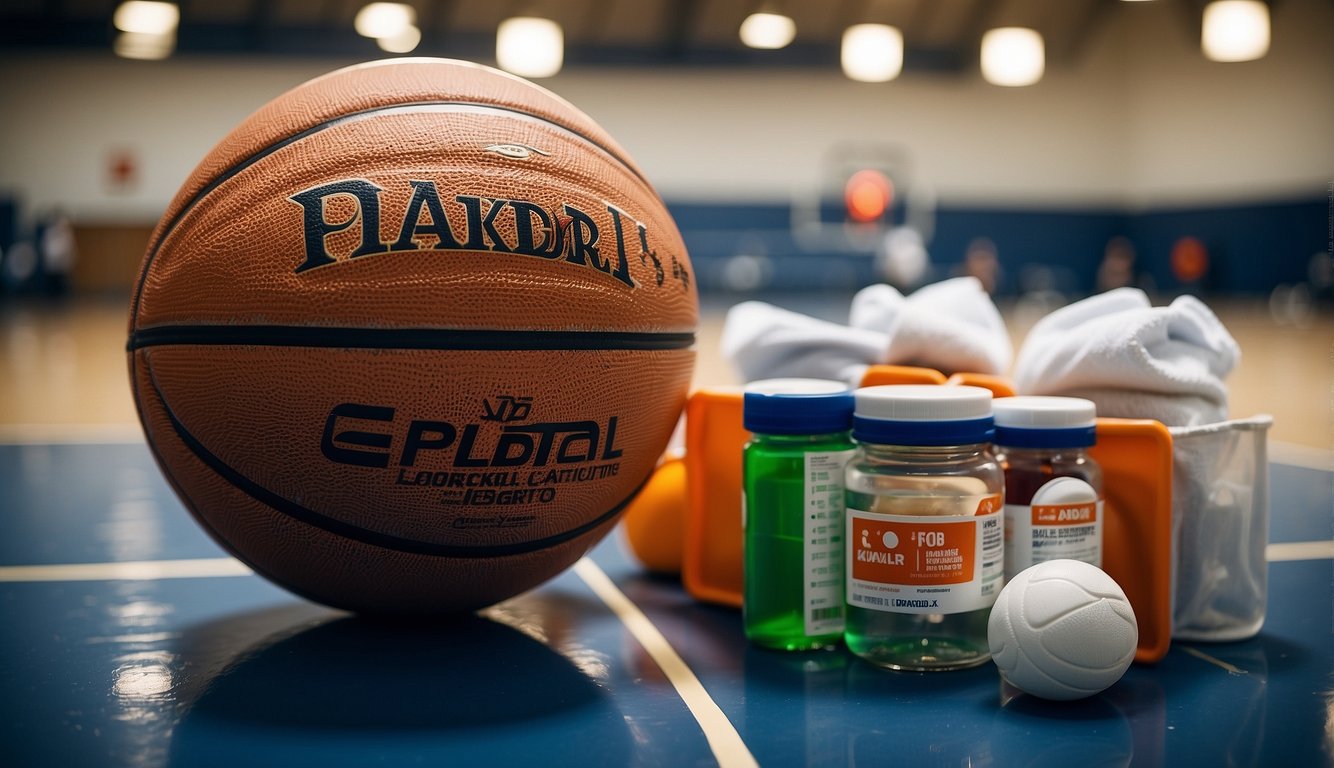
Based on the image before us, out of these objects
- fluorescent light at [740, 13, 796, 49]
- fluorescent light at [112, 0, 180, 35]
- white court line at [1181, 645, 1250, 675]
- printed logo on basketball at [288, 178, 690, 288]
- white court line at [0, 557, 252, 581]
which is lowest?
white court line at [1181, 645, 1250, 675]

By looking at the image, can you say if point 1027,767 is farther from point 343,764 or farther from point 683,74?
point 683,74

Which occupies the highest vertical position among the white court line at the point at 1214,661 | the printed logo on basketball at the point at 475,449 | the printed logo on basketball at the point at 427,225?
the printed logo on basketball at the point at 427,225

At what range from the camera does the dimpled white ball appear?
1.29 metres

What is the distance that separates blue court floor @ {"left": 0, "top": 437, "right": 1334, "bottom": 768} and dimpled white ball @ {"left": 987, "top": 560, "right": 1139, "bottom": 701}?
0.12 feet

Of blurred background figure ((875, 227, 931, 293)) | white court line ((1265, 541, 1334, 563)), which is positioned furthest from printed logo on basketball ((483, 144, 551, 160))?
blurred background figure ((875, 227, 931, 293))

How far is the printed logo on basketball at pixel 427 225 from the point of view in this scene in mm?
1377

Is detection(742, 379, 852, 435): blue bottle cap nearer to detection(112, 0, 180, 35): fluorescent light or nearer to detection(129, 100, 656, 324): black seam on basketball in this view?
detection(129, 100, 656, 324): black seam on basketball

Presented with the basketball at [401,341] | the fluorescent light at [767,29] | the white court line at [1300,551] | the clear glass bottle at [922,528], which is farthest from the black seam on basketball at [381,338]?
the fluorescent light at [767,29]

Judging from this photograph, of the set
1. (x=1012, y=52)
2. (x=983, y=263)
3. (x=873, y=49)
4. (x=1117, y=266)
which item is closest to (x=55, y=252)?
(x=873, y=49)

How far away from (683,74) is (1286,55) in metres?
7.27

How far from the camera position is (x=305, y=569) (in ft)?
4.85

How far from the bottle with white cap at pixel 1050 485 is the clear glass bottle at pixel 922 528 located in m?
0.04

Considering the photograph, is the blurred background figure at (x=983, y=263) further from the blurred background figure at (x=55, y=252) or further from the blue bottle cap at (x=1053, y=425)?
the blue bottle cap at (x=1053, y=425)

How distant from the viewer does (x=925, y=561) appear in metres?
1.37
